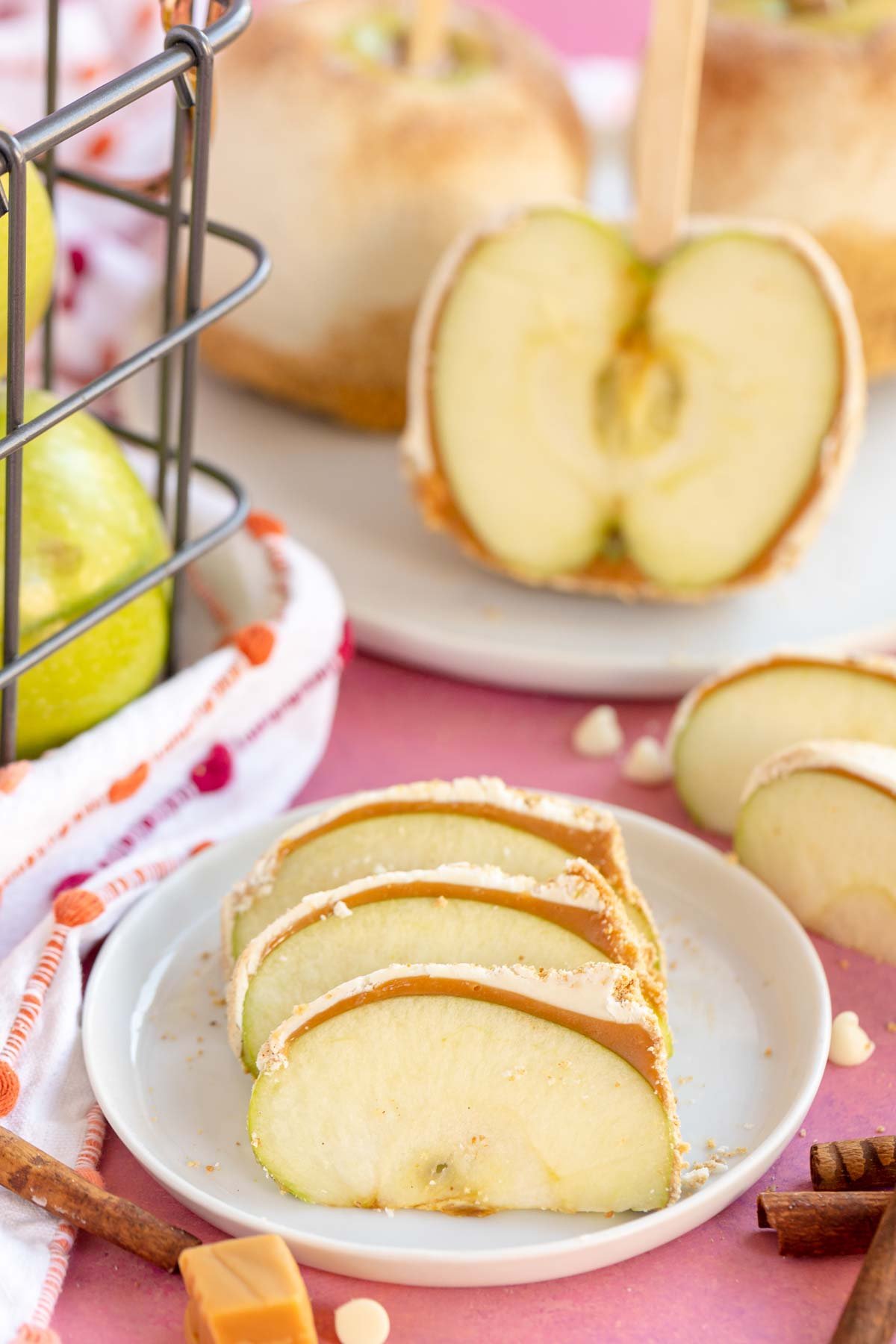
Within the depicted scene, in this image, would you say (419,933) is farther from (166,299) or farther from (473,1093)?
(166,299)

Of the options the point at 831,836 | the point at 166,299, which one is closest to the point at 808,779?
the point at 831,836

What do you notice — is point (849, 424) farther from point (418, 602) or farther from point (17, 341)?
point (17, 341)

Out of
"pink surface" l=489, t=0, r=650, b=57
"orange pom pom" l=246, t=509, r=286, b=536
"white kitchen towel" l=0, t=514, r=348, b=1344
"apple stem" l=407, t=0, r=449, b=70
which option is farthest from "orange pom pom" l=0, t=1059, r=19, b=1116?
"pink surface" l=489, t=0, r=650, b=57

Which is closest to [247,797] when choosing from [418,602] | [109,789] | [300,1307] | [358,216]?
[109,789]

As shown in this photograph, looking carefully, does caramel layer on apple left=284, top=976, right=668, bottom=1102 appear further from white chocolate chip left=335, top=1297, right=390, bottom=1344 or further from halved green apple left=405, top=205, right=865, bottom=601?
halved green apple left=405, top=205, right=865, bottom=601

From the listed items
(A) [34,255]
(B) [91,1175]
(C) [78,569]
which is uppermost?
(A) [34,255]

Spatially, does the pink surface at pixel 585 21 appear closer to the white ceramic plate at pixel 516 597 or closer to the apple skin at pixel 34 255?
the white ceramic plate at pixel 516 597
